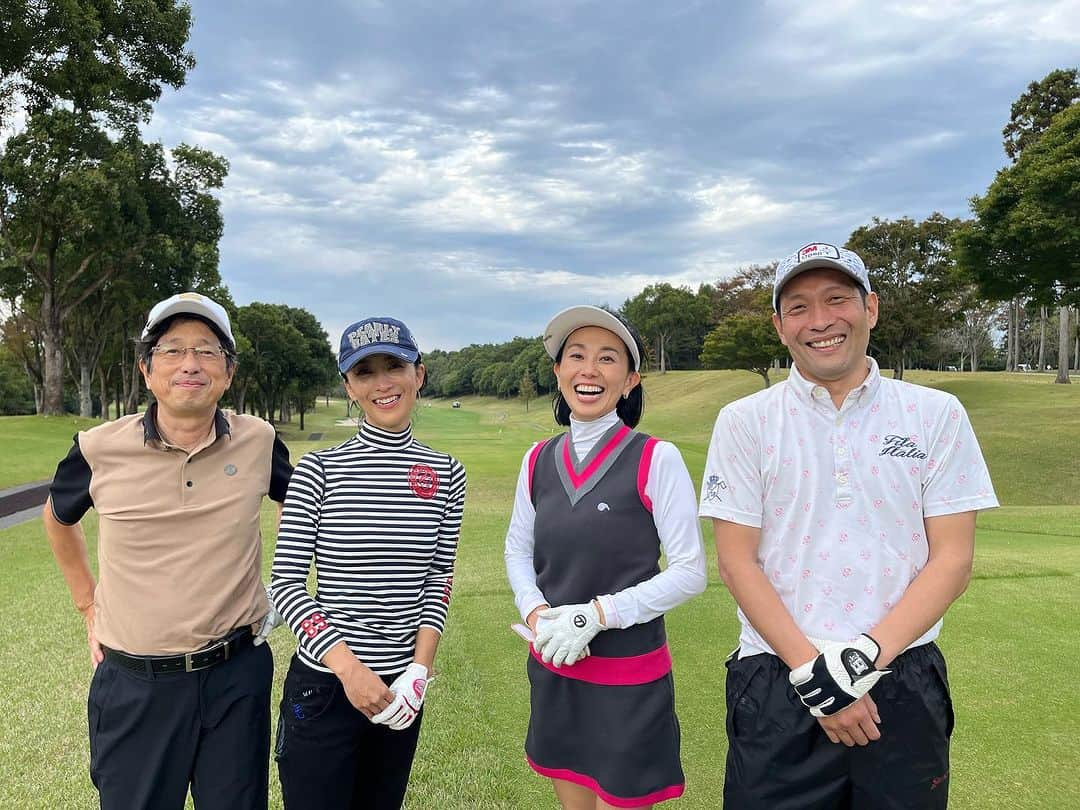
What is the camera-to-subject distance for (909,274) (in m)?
36.7

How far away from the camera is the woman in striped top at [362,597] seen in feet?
7.54

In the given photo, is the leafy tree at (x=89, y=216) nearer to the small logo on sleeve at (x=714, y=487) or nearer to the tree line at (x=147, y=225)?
the tree line at (x=147, y=225)

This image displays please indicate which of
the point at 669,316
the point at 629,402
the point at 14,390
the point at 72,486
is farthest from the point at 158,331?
the point at 14,390

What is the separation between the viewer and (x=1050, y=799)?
2986 millimetres

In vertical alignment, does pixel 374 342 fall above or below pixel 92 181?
below

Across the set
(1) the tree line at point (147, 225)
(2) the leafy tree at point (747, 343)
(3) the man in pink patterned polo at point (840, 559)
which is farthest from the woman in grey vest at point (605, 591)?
(2) the leafy tree at point (747, 343)

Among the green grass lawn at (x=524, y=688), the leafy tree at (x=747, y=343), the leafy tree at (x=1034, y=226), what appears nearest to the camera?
the green grass lawn at (x=524, y=688)

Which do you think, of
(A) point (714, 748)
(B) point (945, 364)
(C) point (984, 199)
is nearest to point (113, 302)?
(C) point (984, 199)

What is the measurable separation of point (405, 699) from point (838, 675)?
1.31m

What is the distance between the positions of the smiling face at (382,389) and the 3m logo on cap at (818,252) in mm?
1390

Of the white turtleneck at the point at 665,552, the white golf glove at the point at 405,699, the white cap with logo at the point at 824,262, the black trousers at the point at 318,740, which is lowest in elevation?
the black trousers at the point at 318,740

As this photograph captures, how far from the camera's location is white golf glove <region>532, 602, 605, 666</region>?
7.16 feet

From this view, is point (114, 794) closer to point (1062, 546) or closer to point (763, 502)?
point (763, 502)

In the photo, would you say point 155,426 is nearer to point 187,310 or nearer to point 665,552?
point 187,310
